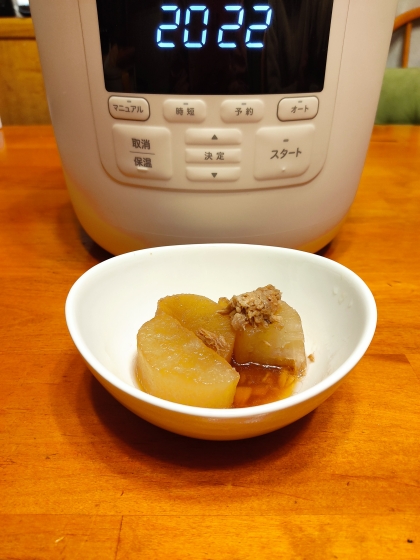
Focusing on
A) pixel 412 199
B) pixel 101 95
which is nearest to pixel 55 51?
pixel 101 95

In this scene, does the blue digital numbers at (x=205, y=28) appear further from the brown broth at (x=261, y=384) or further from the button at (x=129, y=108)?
the brown broth at (x=261, y=384)

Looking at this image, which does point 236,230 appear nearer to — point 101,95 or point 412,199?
point 101,95

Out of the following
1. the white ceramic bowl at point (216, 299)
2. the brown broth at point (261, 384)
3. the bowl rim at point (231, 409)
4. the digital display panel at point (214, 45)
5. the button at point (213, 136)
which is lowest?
the brown broth at point (261, 384)

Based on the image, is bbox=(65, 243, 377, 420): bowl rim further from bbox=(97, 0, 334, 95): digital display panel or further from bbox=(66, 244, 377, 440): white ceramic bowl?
bbox=(97, 0, 334, 95): digital display panel

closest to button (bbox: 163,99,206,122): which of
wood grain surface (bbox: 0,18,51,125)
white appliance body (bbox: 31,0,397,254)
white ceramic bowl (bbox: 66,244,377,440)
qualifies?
white appliance body (bbox: 31,0,397,254)

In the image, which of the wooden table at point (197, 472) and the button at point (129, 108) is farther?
the button at point (129, 108)

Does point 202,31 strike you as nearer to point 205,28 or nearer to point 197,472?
point 205,28

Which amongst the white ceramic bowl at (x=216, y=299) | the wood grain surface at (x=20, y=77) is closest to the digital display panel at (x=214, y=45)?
the white ceramic bowl at (x=216, y=299)
